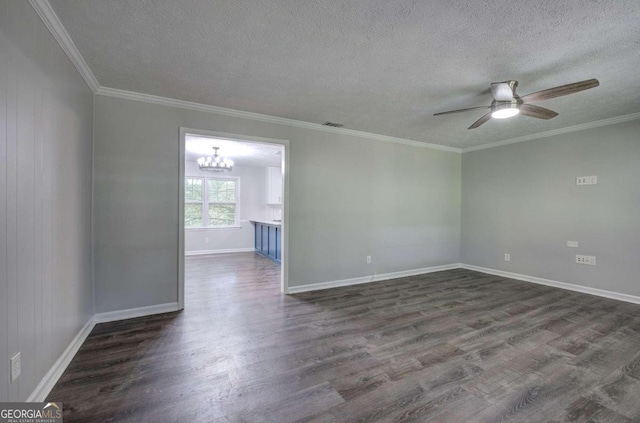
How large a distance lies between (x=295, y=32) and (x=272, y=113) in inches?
66.0

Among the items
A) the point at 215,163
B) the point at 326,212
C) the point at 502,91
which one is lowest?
the point at 326,212

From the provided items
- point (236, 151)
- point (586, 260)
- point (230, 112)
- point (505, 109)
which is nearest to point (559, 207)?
point (586, 260)

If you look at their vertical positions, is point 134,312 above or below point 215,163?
below

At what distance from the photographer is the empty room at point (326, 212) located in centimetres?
163

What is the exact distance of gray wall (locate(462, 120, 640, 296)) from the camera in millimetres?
3609

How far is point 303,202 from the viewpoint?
3939mm

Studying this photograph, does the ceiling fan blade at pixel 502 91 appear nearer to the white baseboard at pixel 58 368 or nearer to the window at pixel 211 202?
the white baseboard at pixel 58 368

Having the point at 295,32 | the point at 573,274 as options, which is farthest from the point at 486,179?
the point at 295,32

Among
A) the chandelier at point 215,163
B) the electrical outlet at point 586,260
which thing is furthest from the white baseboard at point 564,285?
the chandelier at point 215,163

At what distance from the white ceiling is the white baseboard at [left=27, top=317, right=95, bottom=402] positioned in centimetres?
324

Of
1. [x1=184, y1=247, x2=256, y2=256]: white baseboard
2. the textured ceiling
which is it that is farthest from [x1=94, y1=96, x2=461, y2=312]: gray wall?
[x1=184, y1=247, x2=256, y2=256]: white baseboard

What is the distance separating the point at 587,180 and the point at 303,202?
4222 millimetres

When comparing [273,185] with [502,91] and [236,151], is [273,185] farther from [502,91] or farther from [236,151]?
[502,91]

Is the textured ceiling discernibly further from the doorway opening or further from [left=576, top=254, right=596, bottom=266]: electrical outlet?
the doorway opening
